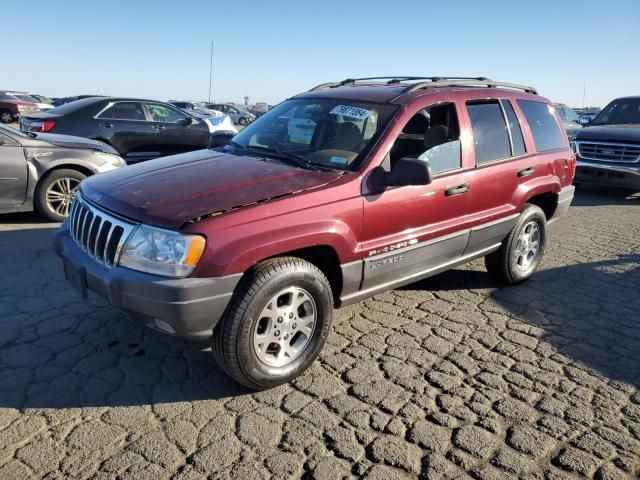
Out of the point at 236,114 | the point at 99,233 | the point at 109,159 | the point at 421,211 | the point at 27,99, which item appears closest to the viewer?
the point at 99,233

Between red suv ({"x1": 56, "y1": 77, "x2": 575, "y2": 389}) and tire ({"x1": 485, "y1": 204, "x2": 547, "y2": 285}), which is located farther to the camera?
tire ({"x1": 485, "y1": 204, "x2": 547, "y2": 285})

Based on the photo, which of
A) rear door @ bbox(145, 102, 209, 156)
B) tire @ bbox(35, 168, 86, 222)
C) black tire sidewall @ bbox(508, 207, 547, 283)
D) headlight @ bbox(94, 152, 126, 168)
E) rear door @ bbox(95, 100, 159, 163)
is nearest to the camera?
black tire sidewall @ bbox(508, 207, 547, 283)

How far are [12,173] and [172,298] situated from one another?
4.51 meters

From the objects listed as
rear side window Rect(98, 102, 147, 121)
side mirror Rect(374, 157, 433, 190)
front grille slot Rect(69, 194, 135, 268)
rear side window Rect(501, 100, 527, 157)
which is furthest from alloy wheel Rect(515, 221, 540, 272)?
rear side window Rect(98, 102, 147, 121)

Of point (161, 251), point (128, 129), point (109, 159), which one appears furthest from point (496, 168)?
point (128, 129)

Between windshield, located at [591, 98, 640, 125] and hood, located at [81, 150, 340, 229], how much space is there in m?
9.67

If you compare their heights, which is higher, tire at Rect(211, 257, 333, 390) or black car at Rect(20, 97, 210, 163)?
A: black car at Rect(20, 97, 210, 163)

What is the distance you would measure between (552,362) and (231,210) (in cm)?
245

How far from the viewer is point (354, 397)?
10.5 feet

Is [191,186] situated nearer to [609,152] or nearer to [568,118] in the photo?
[609,152]

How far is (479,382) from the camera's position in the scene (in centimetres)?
342

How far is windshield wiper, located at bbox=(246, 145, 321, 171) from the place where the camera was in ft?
12.1

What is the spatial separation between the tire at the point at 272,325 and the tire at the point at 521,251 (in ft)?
7.45

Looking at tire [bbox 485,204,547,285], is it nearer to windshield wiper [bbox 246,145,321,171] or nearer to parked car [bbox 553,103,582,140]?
windshield wiper [bbox 246,145,321,171]
